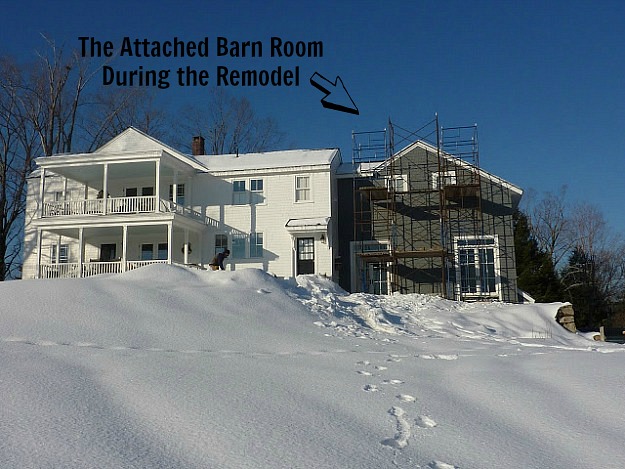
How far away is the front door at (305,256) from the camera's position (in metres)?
21.5

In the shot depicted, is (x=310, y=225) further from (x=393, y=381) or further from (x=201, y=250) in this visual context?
(x=393, y=381)

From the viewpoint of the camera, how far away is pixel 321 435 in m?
4.62

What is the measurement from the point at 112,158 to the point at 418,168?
37.4 ft

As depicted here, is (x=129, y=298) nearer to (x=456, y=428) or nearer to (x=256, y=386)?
(x=256, y=386)

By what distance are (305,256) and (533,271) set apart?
497 inches

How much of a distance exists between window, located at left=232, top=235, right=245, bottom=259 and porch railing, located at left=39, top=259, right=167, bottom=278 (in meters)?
2.63

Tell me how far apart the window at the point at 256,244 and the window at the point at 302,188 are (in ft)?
6.45

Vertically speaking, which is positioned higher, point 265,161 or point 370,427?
point 265,161

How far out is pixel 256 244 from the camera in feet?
72.6

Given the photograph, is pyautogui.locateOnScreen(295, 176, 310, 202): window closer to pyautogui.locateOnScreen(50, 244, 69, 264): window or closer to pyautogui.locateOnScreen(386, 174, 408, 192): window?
pyautogui.locateOnScreen(386, 174, 408, 192): window

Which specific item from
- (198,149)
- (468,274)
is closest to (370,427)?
(468,274)

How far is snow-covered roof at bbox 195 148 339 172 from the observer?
73.8 ft

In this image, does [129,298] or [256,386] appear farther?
[129,298]

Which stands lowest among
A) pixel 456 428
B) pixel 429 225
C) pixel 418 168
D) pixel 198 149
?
pixel 456 428
